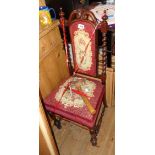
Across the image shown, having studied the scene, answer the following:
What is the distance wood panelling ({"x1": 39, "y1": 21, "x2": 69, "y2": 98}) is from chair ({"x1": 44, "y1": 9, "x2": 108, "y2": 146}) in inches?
5.9

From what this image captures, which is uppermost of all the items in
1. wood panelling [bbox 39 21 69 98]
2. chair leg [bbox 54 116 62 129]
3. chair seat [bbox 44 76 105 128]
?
wood panelling [bbox 39 21 69 98]

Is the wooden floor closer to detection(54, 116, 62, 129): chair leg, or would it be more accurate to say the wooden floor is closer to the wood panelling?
detection(54, 116, 62, 129): chair leg

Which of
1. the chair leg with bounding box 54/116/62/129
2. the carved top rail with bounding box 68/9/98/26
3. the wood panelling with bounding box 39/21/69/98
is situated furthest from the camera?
the chair leg with bounding box 54/116/62/129

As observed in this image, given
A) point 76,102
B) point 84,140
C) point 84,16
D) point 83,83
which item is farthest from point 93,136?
point 84,16

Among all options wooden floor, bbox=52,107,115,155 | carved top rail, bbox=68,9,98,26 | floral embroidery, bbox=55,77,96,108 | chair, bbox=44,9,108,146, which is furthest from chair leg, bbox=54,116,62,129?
carved top rail, bbox=68,9,98,26

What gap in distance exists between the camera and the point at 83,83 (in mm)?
1856

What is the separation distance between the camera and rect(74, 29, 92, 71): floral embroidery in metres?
1.66

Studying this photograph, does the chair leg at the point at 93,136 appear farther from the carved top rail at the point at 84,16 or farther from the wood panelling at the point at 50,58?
the carved top rail at the point at 84,16

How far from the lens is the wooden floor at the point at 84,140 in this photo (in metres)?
1.91
